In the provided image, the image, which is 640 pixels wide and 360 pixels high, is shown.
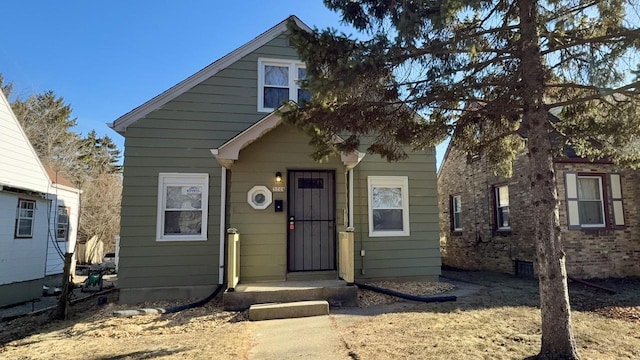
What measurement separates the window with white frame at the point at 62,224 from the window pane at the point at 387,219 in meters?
10.9

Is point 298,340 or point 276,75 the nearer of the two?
point 298,340

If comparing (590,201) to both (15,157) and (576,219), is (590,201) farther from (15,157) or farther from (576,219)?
(15,157)

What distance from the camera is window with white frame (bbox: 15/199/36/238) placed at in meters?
10.4

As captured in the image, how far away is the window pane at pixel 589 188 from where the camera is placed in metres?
10.0

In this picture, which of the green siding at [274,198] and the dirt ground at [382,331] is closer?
the dirt ground at [382,331]

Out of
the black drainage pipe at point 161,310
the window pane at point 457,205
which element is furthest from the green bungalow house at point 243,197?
the window pane at point 457,205

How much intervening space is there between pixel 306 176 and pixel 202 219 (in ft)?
7.62

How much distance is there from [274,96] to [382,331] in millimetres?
5435


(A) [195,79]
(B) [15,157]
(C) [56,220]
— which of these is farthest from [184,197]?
(C) [56,220]

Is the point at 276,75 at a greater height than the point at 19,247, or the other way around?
the point at 276,75

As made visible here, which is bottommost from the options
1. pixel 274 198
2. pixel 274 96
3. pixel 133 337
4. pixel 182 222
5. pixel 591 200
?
pixel 133 337

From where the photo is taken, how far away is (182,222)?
25.2 ft


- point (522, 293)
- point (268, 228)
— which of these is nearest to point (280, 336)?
point (268, 228)

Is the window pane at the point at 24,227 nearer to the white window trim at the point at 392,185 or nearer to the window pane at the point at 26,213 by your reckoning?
the window pane at the point at 26,213
